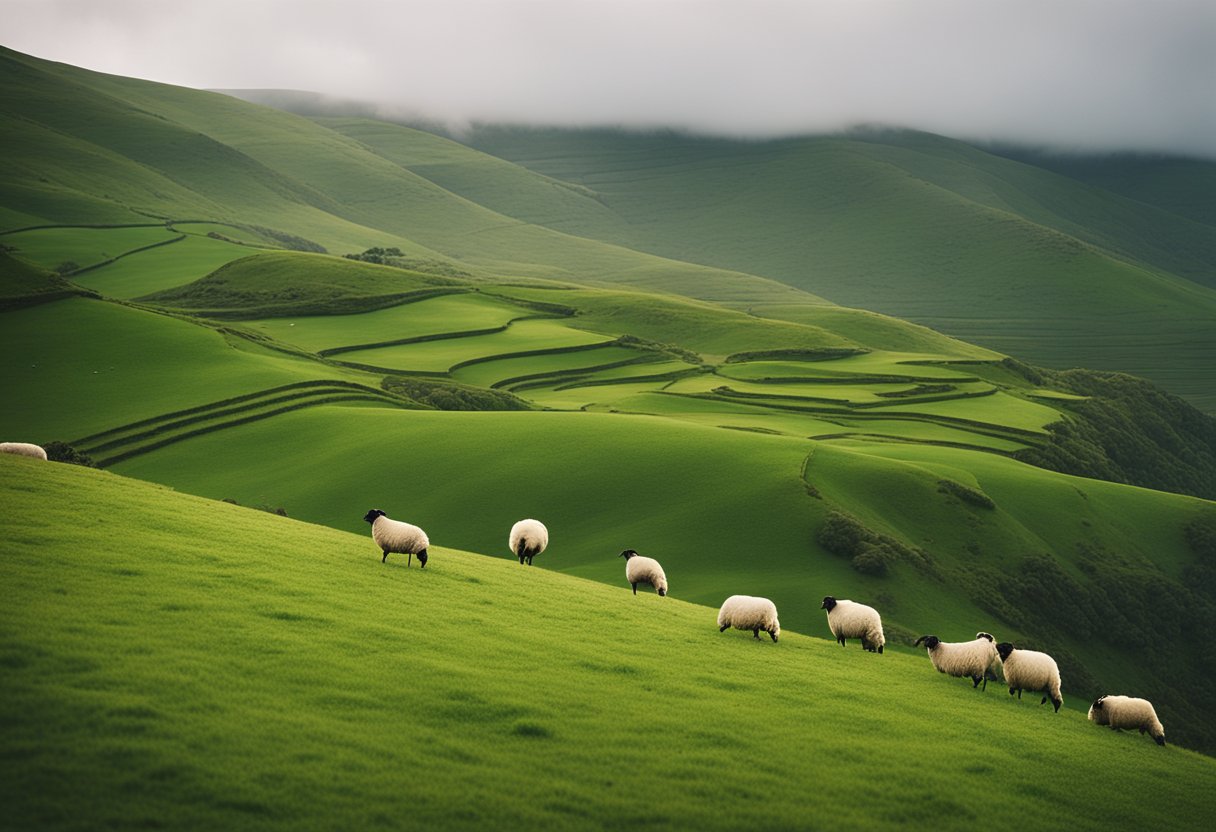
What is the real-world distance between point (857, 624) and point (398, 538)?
43.7 ft

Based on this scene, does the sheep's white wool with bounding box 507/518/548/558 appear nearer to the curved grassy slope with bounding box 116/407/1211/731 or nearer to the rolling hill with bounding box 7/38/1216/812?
the rolling hill with bounding box 7/38/1216/812

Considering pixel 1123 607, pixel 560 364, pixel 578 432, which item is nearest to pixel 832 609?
pixel 578 432

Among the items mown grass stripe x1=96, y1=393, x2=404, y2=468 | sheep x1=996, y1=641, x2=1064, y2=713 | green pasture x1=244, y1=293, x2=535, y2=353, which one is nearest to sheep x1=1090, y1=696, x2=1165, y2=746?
sheep x1=996, y1=641, x2=1064, y2=713

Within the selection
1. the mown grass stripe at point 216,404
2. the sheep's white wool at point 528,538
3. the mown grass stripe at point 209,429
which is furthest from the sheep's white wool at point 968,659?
the mown grass stripe at point 216,404

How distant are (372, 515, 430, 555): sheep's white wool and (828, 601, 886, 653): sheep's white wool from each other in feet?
39.0

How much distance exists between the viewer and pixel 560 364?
137250mm

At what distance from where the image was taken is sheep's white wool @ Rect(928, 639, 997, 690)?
80.7ft

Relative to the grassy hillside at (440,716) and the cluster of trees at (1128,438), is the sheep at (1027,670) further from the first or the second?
the cluster of trees at (1128,438)

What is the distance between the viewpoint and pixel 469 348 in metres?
137

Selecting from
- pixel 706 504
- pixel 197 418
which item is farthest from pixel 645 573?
pixel 197 418

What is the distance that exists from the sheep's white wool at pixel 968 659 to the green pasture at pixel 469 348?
103630 millimetres

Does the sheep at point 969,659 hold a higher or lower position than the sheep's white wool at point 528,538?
higher

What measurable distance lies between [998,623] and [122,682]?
62.2 metres

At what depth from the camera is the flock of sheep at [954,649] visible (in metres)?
22.8
